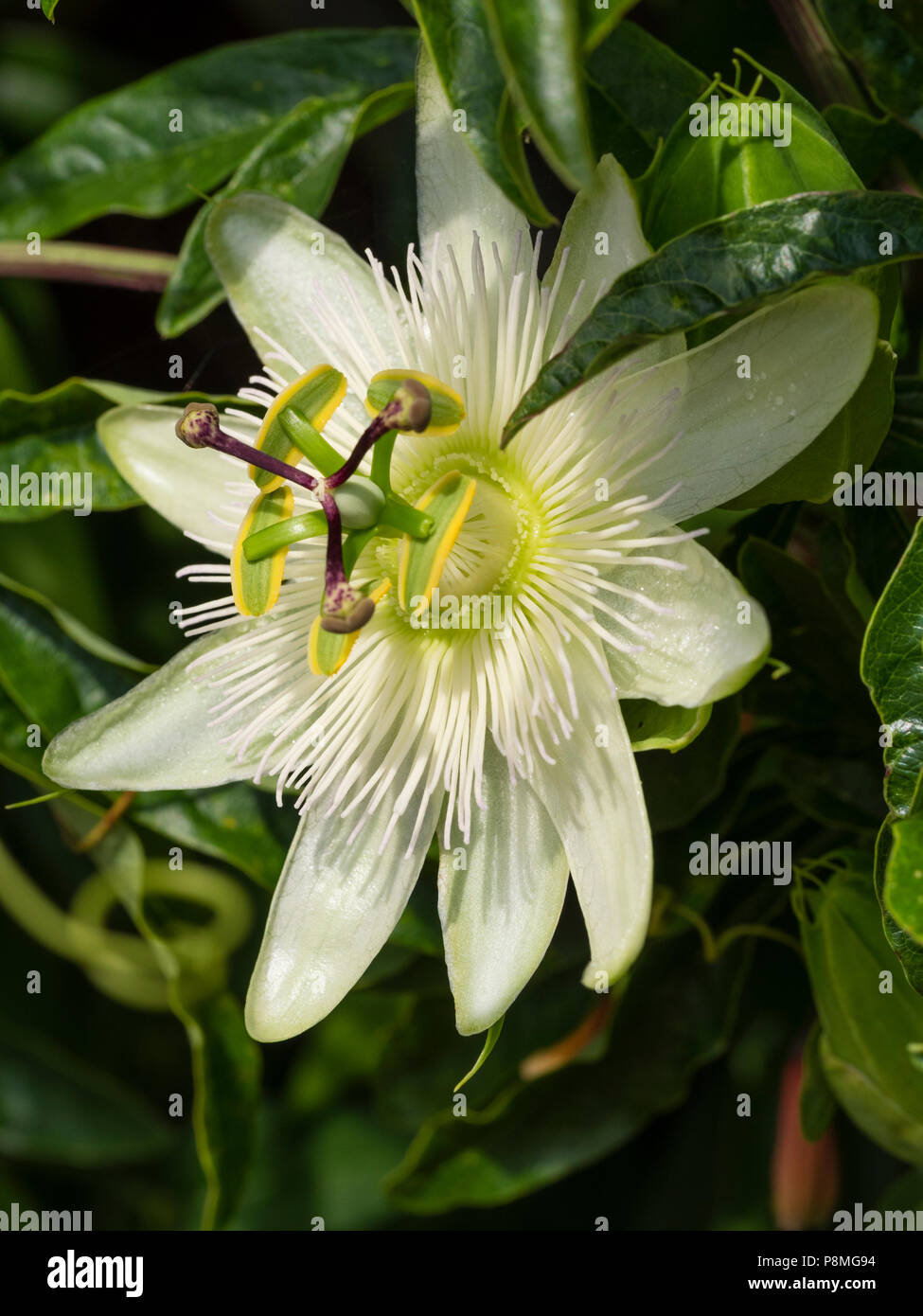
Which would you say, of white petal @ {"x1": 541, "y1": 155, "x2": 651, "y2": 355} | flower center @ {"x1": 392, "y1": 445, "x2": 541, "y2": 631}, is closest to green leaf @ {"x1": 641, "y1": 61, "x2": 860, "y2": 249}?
white petal @ {"x1": 541, "y1": 155, "x2": 651, "y2": 355}

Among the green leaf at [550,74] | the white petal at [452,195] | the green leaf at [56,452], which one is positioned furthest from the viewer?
the green leaf at [56,452]

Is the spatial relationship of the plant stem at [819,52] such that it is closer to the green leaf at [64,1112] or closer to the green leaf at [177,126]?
the green leaf at [177,126]

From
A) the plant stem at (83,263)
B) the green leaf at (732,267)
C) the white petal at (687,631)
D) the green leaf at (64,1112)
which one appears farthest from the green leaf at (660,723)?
the green leaf at (64,1112)

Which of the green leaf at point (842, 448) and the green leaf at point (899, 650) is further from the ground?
the green leaf at point (842, 448)

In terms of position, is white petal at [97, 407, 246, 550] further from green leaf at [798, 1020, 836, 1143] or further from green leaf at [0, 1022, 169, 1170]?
green leaf at [0, 1022, 169, 1170]

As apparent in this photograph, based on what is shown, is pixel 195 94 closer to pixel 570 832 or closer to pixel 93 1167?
pixel 570 832

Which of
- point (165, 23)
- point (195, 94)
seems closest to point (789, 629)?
point (195, 94)
